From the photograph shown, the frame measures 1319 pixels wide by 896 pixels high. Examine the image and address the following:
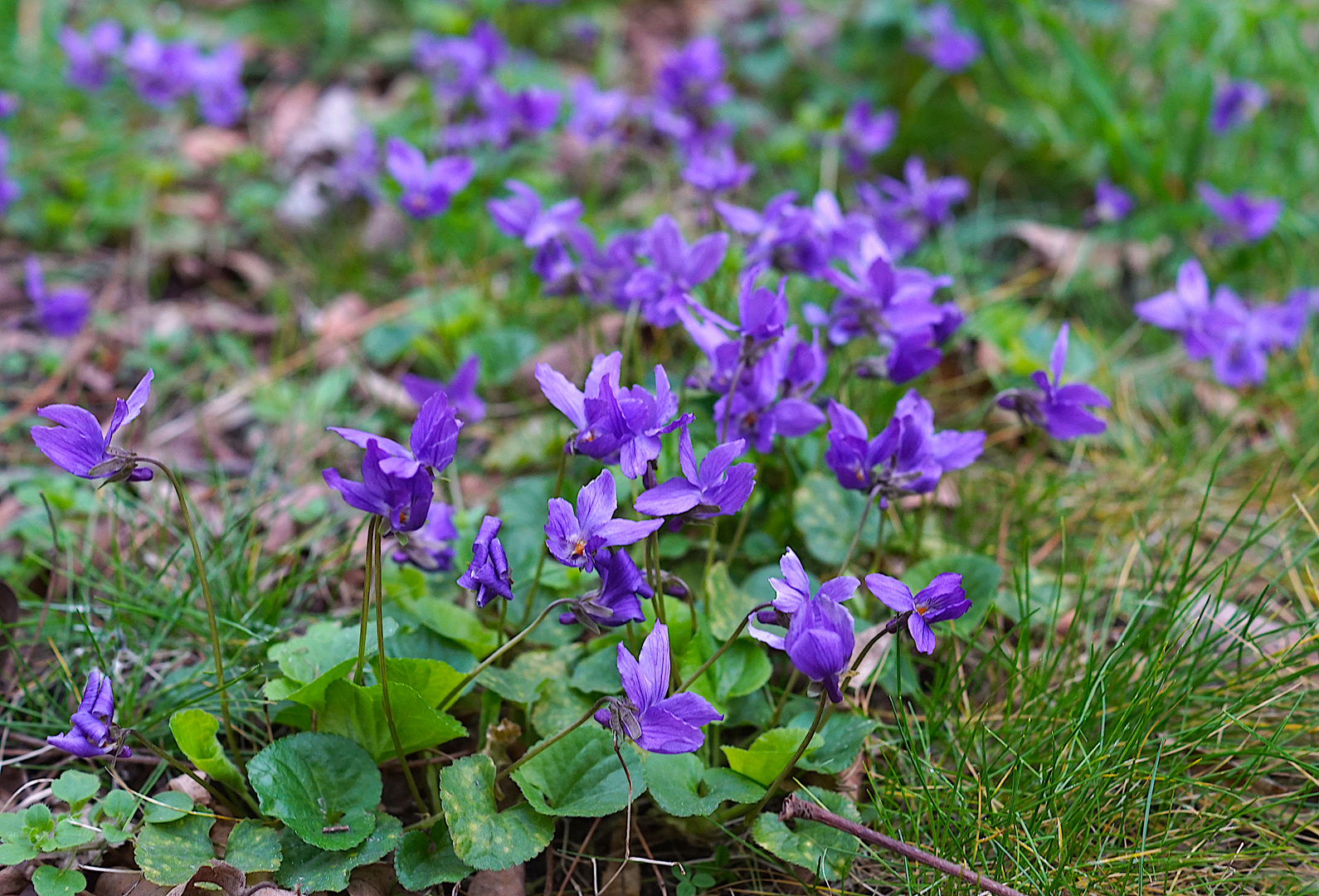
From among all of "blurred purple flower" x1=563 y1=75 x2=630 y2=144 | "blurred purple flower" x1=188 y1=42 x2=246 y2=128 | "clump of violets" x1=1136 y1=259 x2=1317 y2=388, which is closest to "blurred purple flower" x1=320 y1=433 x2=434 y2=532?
"clump of violets" x1=1136 y1=259 x2=1317 y2=388

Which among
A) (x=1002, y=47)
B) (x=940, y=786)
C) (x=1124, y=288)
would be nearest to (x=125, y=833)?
(x=940, y=786)

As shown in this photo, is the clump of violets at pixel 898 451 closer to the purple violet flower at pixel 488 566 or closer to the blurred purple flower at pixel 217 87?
the purple violet flower at pixel 488 566

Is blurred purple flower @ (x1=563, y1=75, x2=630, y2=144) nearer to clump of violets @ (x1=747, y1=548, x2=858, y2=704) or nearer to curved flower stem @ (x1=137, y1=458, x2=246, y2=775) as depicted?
curved flower stem @ (x1=137, y1=458, x2=246, y2=775)

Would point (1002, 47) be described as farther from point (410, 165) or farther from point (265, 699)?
point (265, 699)

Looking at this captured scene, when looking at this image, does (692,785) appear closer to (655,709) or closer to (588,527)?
(655,709)

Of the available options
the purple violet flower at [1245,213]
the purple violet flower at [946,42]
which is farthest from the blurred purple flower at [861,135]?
the purple violet flower at [1245,213]

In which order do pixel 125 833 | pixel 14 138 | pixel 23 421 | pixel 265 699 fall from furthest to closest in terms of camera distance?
pixel 14 138
pixel 23 421
pixel 265 699
pixel 125 833
